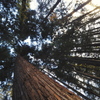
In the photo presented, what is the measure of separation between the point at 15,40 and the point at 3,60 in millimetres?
2082

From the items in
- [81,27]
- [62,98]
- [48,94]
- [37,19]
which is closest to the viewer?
[62,98]

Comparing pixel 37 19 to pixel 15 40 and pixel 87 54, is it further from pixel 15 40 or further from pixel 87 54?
pixel 87 54

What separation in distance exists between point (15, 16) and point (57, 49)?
13.4 feet

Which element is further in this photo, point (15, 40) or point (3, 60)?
point (15, 40)

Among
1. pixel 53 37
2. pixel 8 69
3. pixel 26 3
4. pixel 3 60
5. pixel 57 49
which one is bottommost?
pixel 8 69

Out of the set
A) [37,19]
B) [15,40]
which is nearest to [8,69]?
[15,40]

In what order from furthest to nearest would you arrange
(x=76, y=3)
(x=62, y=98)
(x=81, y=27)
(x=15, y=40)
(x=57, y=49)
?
(x=15, y=40), (x=57, y=49), (x=81, y=27), (x=76, y=3), (x=62, y=98)

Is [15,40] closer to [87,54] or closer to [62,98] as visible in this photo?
[87,54]

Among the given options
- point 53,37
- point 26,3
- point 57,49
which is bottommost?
point 57,49

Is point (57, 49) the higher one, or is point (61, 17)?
point (61, 17)

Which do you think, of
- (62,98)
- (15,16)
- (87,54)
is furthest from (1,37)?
(62,98)

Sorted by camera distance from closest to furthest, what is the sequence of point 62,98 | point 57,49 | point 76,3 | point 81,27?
point 62,98, point 76,3, point 81,27, point 57,49

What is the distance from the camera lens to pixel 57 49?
643cm

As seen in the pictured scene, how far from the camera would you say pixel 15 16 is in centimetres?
661
